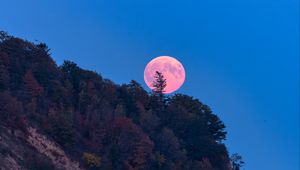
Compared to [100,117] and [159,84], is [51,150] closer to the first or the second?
[100,117]

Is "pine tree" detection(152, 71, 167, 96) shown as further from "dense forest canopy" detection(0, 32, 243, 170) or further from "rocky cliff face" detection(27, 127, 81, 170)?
"rocky cliff face" detection(27, 127, 81, 170)

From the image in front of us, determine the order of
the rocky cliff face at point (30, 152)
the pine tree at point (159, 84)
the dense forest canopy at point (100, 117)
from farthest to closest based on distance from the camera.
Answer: the pine tree at point (159, 84), the dense forest canopy at point (100, 117), the rocky cliff face at point (30, 152)

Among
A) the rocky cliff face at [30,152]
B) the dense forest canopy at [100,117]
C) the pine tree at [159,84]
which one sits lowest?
the rocky cliff face at [30,152]

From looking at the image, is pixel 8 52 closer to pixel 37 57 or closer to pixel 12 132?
pixel 37 57

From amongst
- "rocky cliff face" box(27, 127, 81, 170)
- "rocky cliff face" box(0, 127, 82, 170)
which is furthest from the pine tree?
"rocky cliff face" box(0, 127, 82, 170)

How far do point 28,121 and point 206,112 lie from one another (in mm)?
36635

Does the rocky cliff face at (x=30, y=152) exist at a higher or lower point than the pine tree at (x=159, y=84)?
lower

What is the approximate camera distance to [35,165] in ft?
140

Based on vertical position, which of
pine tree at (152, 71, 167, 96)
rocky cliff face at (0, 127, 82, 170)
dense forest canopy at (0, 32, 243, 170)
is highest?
pine tree at (152, 71, 167, 96)

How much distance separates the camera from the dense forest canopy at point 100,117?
175ft

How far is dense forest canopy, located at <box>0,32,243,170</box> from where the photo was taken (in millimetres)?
53344

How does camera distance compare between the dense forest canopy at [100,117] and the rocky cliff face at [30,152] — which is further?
the dense forest canopy at [100,117]

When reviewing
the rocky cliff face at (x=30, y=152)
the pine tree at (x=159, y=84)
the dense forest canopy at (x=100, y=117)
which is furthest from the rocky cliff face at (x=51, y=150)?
the pine tree at (x=159, y=84)

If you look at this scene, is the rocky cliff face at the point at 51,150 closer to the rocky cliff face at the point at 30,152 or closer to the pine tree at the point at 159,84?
the rocky cliff face at the point at 30,152
